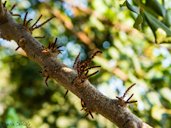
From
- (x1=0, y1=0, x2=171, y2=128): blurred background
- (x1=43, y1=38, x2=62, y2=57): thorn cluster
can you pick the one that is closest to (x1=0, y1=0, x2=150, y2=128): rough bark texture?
(x1=43, y1=38, x2=62, y2=57): thorn cluster

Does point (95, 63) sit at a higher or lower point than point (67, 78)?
lower

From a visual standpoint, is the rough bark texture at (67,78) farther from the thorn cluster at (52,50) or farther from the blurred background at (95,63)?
the blurred background at (95,63)

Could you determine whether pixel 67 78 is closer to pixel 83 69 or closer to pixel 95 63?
pixel 83 69

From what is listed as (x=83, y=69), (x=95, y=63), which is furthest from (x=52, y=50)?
(x=95, y=63)

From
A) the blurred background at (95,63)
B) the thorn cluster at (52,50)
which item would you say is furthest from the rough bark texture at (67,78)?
the blurred background at (95,63)

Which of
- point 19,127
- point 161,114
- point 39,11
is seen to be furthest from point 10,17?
point 39,11

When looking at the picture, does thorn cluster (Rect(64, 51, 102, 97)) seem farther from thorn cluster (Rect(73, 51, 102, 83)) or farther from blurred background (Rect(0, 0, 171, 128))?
blurred background (Rect(0, 0, 171, 128))
